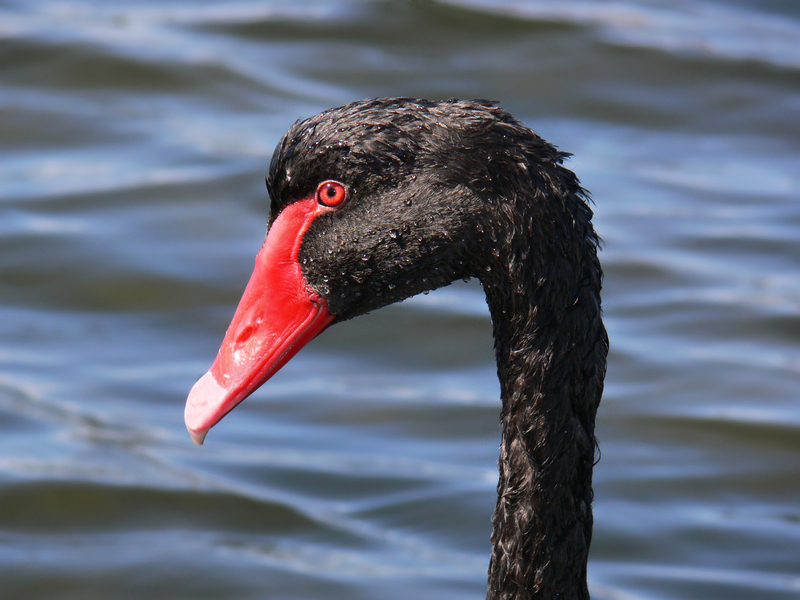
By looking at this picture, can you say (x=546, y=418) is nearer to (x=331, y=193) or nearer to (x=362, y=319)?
(x=331, y=193)

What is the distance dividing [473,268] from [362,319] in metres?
3.44

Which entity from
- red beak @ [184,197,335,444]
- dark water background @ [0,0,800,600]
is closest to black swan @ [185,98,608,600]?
red beak @ [184,197,335,444]

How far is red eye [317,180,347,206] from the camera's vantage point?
354 cm

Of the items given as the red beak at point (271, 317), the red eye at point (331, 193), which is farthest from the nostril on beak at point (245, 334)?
the red eye at point (331, 193)

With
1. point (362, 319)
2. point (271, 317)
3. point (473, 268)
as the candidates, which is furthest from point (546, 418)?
point (362, 319)

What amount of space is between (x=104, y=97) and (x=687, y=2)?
4.54 m

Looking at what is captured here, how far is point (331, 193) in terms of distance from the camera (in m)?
3.55

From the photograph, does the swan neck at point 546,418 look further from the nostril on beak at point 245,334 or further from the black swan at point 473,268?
the nostril on beak at point 245,334

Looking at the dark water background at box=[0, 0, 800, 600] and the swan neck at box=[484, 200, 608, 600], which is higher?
the dark water background at box=[0, 0, 800, 600]

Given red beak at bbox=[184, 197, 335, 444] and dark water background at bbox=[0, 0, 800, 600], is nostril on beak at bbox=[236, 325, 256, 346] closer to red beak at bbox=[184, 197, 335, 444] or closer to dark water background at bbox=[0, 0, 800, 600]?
red beak at bbox=[184, 197, 335, 444]

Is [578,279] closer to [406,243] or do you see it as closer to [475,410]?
[406,243]

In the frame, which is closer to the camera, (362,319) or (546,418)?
(546,418)

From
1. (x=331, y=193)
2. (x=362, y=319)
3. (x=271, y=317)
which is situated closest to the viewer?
(x=331, y=193)

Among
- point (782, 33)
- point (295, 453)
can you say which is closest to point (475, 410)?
point (295, 453)
